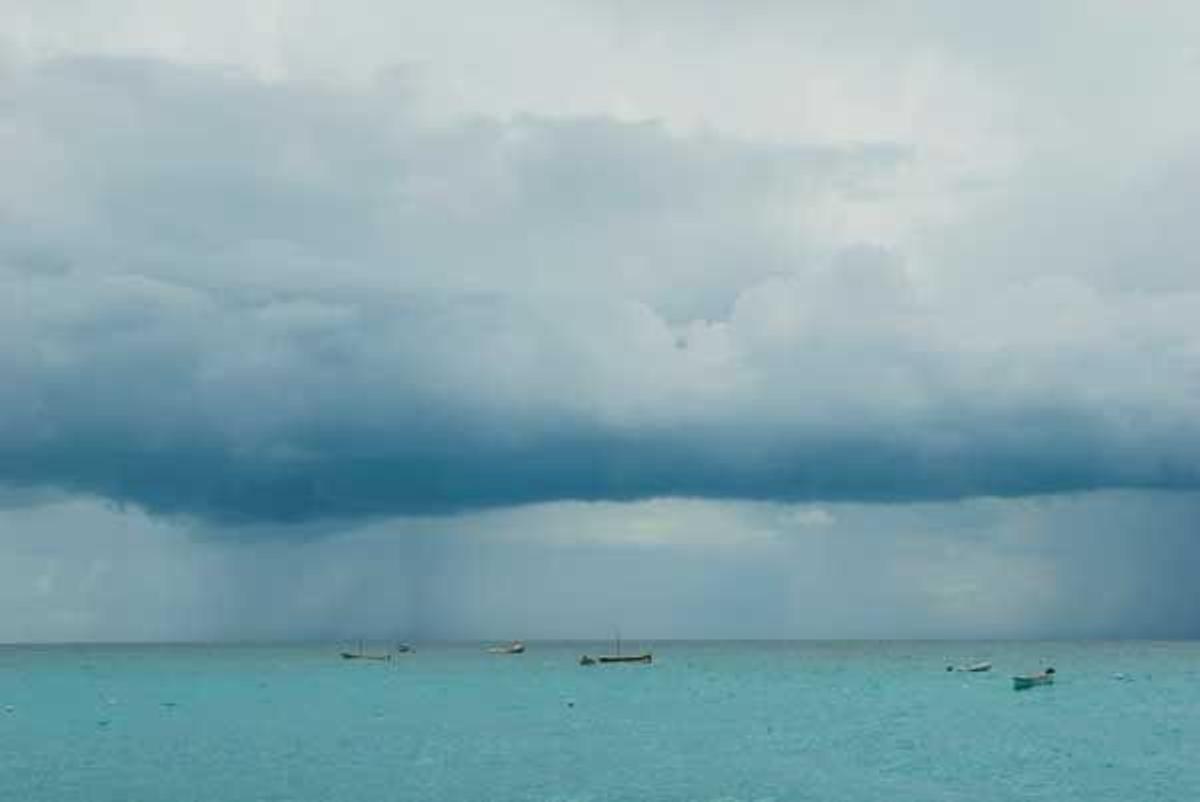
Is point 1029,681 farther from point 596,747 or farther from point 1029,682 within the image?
point 596,747

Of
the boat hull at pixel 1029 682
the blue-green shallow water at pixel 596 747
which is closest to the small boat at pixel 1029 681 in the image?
the boat hull at pixel 1029 682

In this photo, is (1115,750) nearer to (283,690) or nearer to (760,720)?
(760,720)

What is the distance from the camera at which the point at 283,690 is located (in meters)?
181

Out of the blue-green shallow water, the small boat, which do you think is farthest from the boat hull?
the blue-green shallow water

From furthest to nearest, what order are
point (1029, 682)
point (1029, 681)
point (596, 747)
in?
point (1029, 682), point (1029, 681), point (596, 747)

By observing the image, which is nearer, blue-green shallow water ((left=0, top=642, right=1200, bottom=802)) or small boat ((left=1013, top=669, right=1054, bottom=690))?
blue-green shallow water ((left=0, top=642, right=1200, bottom=802))

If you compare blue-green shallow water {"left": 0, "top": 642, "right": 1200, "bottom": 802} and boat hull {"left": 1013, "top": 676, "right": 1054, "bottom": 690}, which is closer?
blue-green shallow water {"left": 0, "top": 642, "right": 1200, "bottom": 802}

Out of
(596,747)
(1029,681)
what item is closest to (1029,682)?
(1029,681)

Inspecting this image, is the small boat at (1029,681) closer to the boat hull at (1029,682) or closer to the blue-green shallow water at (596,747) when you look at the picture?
the boat hull at (1029,682)

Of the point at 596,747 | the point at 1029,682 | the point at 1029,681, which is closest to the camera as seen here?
the point at 596,747

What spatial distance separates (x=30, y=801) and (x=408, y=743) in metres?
33.3

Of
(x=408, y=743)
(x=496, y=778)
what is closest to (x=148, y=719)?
(x=408, y=743)

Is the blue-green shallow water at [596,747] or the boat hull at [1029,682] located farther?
the boat hull at [1029,682]

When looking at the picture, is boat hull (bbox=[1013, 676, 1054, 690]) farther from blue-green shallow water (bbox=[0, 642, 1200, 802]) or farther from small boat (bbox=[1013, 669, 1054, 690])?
blue-green shallow water (bbox=[0, 642, 1200, 802])
